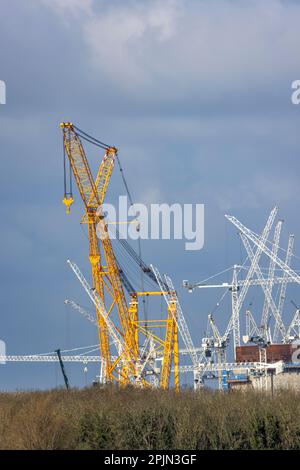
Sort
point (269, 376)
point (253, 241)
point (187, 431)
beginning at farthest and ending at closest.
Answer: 1. point (253, 241)
2. point (269, 376)
3. point (187, 431)

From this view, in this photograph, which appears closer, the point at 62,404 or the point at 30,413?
the point at 30,413

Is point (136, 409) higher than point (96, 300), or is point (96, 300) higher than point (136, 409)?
point (96, 300)

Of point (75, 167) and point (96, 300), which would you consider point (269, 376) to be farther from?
point (75, 167)

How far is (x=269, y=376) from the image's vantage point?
161000 millimetres
